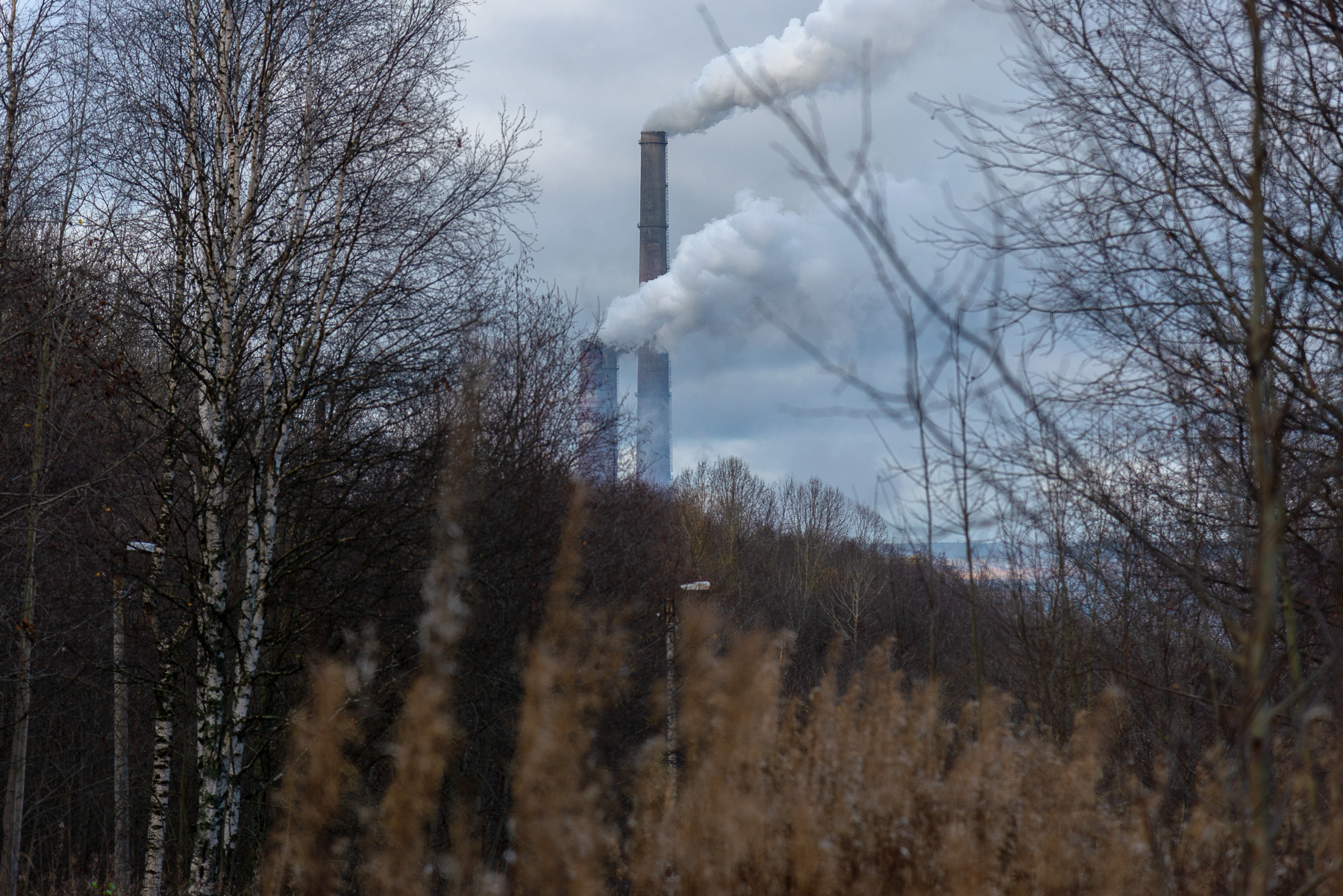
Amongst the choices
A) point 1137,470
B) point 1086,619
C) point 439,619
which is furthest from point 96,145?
point 1086,619

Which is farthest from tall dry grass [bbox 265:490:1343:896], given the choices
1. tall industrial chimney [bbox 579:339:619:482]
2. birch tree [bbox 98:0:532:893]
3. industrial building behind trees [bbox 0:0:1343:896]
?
tall industrial chimney [bbox 579:339:619:482]

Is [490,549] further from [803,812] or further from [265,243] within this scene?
[803,812]

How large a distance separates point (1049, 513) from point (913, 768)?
5.11 feet

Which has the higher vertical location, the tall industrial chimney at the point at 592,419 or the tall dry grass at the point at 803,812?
the tall industrial chimney at the point at 592,419

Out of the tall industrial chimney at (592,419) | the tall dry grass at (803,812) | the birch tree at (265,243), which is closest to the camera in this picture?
the tall dry grass at (803,812)

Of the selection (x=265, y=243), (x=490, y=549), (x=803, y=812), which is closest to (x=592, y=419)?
(x=490, y=549)

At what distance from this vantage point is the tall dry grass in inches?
110

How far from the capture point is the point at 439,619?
7.05 metres

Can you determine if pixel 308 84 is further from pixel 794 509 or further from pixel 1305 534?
pixel 794 509

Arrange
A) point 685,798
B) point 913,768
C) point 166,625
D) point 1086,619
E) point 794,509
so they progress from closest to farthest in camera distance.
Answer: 1. point 685,798
2. point 913,768
3. point 166,625
4. point 1086,619
5. point 794,509

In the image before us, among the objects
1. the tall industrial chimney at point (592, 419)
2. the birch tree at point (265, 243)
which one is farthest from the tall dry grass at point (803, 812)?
the tall industrial chimney at point (592, 419)

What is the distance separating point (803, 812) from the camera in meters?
3.09

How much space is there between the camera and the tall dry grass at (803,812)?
2.79 m

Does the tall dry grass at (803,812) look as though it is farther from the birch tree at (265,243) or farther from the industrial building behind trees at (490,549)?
the birch tree at (265,243)
